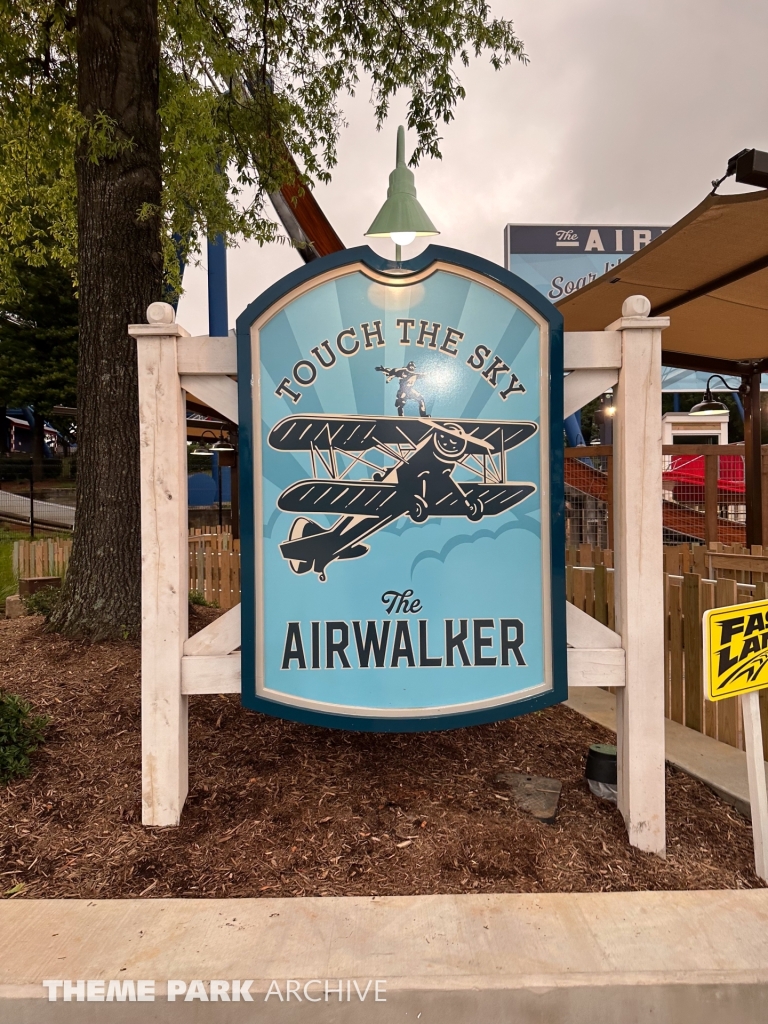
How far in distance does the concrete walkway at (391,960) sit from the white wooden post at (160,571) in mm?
517

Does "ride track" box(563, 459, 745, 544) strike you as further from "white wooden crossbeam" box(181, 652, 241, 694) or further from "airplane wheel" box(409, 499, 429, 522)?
"white wooden crossbeam" box(181, 652, 241, 694)

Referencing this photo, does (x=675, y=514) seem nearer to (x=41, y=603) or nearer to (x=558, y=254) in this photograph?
(x=41, y=603)

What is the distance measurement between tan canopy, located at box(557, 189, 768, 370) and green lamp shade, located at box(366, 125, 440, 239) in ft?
5.43

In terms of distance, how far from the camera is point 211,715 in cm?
351

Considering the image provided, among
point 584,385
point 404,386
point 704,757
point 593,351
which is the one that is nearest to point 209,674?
point 404,386

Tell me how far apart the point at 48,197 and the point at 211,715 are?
6.51 meters

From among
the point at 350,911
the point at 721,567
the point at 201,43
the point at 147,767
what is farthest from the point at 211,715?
the point at 201,43

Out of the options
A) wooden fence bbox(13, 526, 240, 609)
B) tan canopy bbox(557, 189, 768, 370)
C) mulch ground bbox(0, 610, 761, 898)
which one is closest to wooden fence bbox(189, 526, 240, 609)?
wooden fence bbox(13, 526, 240, 609)

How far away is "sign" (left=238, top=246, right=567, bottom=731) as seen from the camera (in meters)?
2.70

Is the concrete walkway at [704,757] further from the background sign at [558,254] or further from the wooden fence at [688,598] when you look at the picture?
the background sign at [558,254]

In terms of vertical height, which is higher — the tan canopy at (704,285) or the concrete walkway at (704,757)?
the tan canopy at (704,285)

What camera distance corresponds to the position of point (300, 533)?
2717 mm

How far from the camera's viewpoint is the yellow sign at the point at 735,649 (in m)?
2.56

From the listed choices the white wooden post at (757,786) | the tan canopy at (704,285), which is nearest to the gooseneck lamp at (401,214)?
the tan canopy at (704,285)
